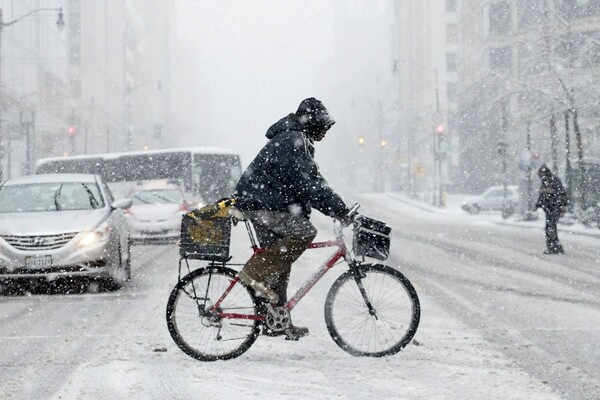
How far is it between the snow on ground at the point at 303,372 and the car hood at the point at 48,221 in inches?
134

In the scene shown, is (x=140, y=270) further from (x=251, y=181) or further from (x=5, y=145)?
(x=5, y=145)

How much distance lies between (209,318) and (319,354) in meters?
0.88

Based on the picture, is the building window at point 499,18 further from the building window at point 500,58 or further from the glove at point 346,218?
the glove at point 346,218

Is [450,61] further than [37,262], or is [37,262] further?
[450,61]

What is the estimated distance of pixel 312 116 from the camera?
6500 mm

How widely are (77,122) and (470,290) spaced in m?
73.6

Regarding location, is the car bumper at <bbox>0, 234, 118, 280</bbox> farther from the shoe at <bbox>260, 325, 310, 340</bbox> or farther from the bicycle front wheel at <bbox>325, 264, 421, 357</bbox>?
the bicycle front wheel at <bbox>325, 264, 421, 357</bbox>

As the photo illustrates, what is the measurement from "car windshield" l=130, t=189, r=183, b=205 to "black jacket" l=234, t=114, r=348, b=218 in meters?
18.4

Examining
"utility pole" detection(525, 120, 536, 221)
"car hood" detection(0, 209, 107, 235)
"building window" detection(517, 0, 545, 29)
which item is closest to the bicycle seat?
"car hood" detection(0, 209, 107, 235)

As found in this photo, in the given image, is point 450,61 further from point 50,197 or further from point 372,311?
point 372,311

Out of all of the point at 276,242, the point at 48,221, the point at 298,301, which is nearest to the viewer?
the point at 276,242

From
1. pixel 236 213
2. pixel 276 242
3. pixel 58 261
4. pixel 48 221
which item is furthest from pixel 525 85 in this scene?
pixel 236 213

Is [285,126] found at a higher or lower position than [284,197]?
higher

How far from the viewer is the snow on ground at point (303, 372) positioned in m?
5.53
